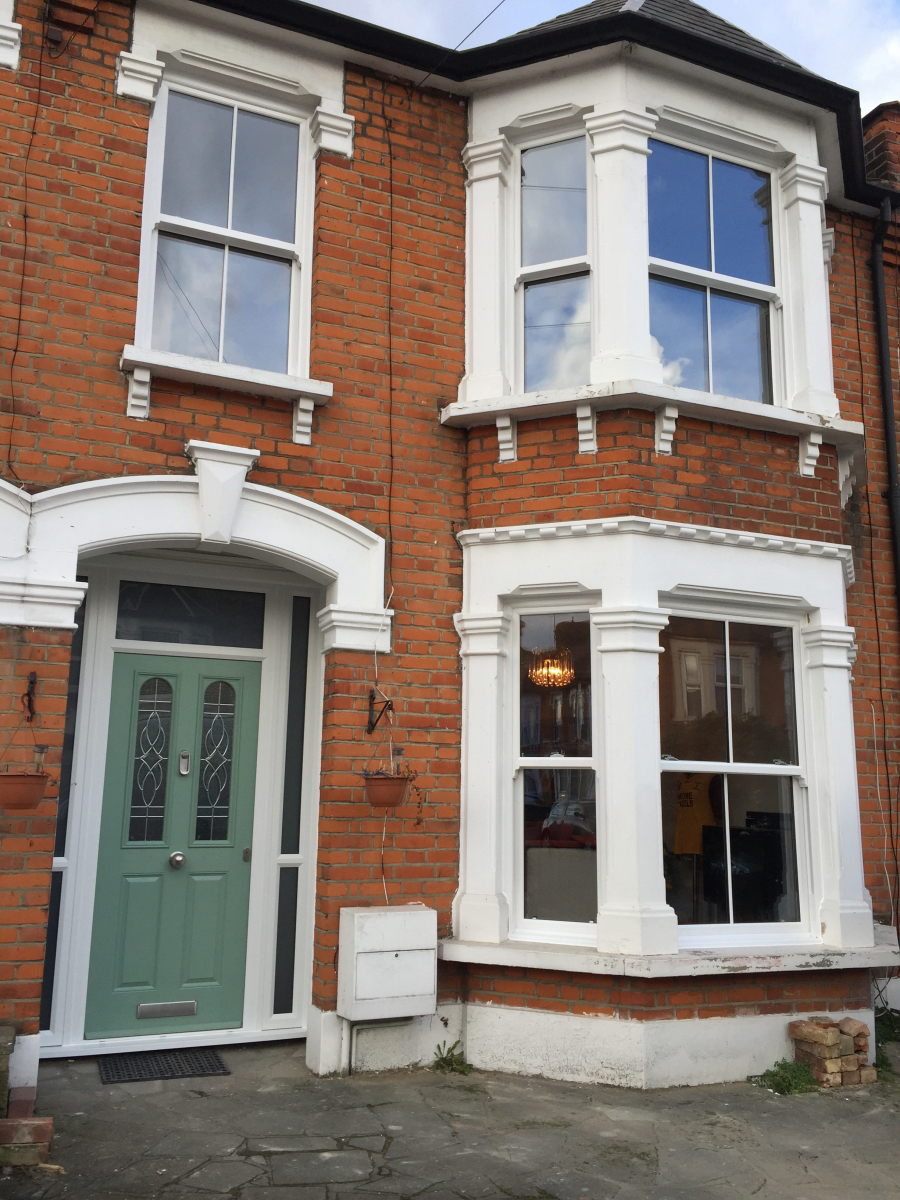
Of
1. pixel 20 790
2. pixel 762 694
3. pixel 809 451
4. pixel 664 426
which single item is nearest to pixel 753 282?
pixel 809 451

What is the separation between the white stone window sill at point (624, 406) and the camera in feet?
19.1

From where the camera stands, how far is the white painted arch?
4949mm

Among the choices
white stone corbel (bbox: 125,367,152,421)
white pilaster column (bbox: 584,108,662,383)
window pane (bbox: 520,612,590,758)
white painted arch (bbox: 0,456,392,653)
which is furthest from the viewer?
white pilaster column (bbox: 584,108,662,383)

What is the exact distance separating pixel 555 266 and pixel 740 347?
1344mm

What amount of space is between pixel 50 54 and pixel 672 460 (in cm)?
416

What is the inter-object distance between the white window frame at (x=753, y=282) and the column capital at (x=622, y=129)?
0.14m

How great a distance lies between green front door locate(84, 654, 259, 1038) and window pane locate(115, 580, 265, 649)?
0.47 ft

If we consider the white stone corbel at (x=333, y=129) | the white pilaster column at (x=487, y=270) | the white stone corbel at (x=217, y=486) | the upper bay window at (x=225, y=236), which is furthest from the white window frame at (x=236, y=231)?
the white pilaster column at (x=487, y=270)

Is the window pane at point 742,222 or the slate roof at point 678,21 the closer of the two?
the slate roof at point 678,21

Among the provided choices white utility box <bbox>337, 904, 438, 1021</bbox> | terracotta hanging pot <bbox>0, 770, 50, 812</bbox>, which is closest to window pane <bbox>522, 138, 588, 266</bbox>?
white utility box <bbox>337, 904, 438, 1021</bbox>

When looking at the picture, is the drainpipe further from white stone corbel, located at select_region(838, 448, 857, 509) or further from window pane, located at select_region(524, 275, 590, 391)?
window pane, located at select_region(524, 275, 590, 391)

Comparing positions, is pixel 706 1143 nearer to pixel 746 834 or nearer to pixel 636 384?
pixel 746 834

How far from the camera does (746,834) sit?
5.91 meters

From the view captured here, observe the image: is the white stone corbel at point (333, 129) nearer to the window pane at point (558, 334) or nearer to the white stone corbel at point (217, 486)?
the window pane at point (558, 334)
